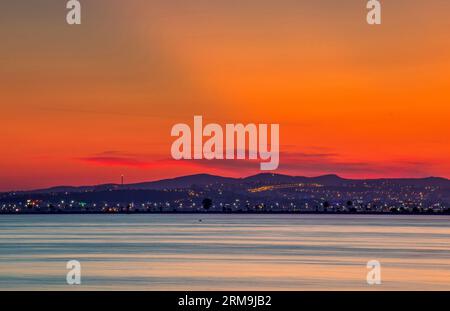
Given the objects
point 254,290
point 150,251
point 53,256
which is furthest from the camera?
point 150,251

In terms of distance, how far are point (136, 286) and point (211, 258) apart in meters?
21.3

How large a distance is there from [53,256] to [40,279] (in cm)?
2062

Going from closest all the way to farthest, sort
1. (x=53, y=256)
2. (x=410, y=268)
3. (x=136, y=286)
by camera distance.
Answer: (x=136, y=286), (x=410, y=268), (x=53, y=256)

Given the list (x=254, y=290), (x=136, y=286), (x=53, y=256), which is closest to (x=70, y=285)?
(x=136, y=286)

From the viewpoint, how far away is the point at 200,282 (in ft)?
148

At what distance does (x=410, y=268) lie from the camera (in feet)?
180

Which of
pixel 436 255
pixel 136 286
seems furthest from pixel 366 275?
pixel 436 255

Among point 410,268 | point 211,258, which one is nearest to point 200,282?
point 410,268
